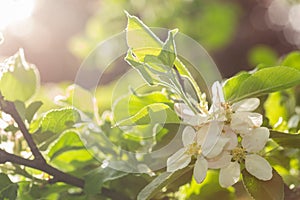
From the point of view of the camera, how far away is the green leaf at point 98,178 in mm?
481

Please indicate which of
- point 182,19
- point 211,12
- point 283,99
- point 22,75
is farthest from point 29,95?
point 211,12

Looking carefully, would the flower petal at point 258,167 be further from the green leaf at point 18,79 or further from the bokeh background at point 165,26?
the bokeh background at point 165,26

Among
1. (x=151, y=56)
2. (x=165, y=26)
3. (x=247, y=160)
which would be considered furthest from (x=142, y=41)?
(x=165, y=26)

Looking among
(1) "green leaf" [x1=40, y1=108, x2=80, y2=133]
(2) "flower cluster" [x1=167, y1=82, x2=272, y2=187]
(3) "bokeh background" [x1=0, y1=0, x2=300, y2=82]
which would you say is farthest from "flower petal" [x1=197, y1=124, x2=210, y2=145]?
(3) "bokeh background" [x1=0, y1=0, x2=300, y2=82]

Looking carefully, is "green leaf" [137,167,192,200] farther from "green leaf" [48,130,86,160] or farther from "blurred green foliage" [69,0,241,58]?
"blurred green foliage" [69,0,241,58]

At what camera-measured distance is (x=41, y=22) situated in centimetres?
176

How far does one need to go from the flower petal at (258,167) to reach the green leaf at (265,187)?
11 millimetres

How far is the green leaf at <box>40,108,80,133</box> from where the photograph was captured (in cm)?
48

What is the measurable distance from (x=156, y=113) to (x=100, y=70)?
867 mm

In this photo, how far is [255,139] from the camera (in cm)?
44

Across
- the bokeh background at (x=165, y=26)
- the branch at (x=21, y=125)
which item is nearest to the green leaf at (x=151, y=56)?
the branch at (x=21, y=125)

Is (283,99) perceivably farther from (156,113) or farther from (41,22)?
(41,22)

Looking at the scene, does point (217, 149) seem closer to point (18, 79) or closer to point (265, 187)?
point (265, 187)

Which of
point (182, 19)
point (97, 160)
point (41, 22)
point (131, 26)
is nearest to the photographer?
point (131, 26)
